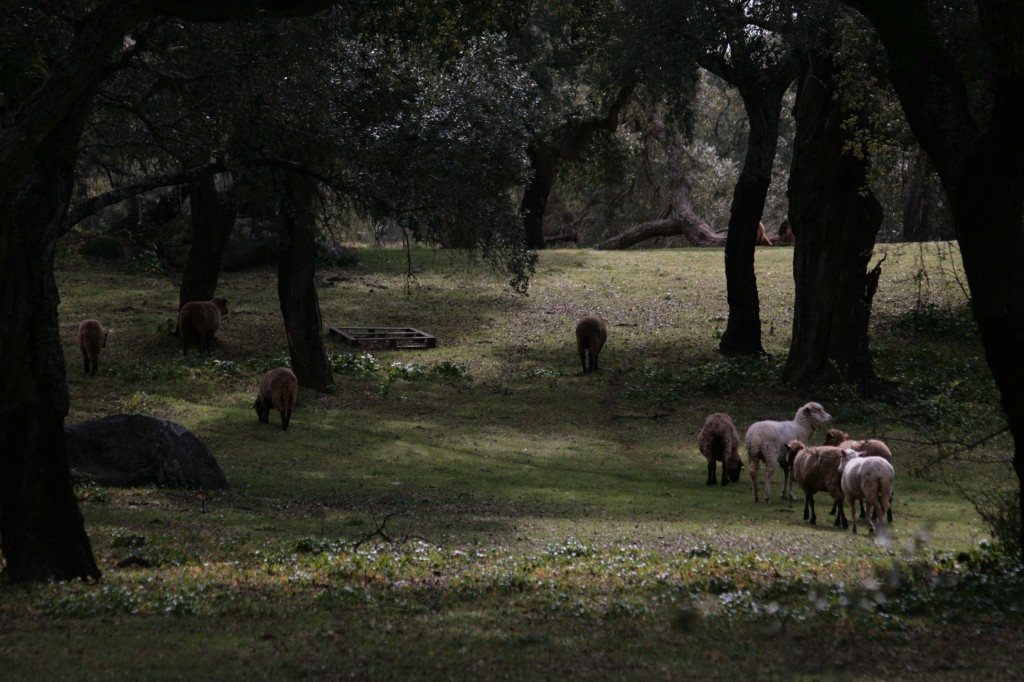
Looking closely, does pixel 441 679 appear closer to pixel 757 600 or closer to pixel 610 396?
pixel 757 600

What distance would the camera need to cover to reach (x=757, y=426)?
17.4 meters

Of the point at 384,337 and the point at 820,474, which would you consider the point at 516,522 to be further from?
the point at 384,337

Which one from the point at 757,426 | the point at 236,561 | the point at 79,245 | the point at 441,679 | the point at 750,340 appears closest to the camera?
the point at 441,679

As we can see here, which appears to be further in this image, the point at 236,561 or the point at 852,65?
the point at 852,65

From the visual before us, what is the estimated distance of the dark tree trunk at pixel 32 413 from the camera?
9.56m

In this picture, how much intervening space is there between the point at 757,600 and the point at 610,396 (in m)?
17.1

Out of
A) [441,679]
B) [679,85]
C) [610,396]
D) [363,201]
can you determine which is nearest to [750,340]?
[610,396]

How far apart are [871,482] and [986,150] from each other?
5894 mm

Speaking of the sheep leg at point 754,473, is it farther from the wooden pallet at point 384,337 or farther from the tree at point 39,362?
the wooden pallet at point 384,337

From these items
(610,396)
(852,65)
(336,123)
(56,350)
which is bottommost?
(610,396)

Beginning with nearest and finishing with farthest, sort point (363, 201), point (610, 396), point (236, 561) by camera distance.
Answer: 1. point (236, 561)
2. point (363, 201)
3. point (610, 396)

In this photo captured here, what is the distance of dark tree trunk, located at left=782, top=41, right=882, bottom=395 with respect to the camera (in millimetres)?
24125

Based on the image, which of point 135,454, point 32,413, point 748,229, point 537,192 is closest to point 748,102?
point 748,229

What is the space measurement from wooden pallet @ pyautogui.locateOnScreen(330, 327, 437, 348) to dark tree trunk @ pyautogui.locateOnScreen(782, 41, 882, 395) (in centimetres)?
980
